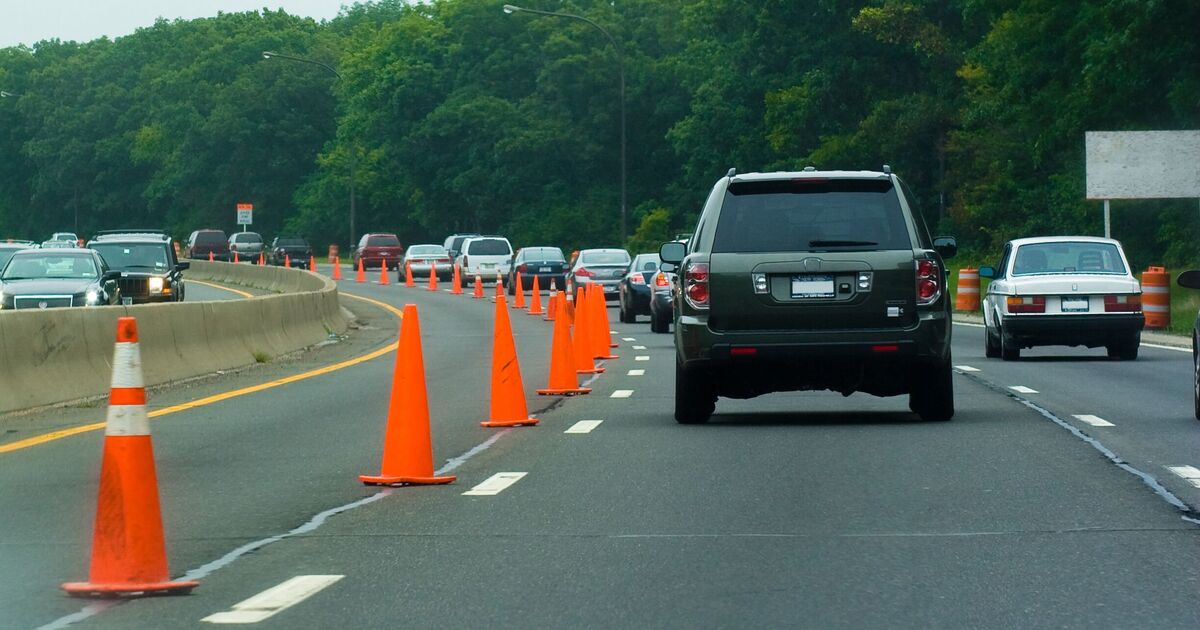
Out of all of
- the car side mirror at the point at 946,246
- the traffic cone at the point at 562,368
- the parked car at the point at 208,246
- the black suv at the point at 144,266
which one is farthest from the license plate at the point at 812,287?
the parked car at the point at 208,246

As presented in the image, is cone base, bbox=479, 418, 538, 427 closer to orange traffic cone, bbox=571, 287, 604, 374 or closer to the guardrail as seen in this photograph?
the guardrail

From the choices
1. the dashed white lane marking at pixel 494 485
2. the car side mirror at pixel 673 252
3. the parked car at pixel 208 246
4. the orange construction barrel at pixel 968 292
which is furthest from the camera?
the parked car at pixel 208 246

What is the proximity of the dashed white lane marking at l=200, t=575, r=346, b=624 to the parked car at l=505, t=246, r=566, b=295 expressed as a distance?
4697cm

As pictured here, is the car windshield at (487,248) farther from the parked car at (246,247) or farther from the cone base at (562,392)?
the cone base at (562,392)

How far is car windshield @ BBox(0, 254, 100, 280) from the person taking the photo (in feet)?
99.7

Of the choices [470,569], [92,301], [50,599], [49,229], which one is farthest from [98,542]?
[49,229]

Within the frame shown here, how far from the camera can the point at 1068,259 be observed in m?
24.5

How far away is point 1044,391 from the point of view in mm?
18297

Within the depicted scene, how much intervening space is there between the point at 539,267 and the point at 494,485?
4446 centimetres

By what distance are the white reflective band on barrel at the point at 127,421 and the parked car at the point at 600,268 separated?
37.5 meters

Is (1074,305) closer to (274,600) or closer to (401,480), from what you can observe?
(401,480)

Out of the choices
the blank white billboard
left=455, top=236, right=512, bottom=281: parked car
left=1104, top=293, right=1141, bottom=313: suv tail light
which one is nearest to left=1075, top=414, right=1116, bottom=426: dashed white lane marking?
left=1104, top=293, right=1141, bottom=313: suv tail light

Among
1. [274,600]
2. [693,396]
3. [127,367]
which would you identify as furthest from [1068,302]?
[274,600]

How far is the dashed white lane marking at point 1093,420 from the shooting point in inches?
573
